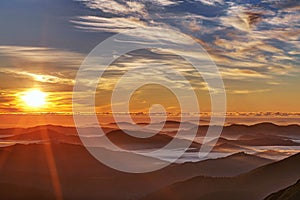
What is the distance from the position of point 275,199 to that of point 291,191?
6.17 m

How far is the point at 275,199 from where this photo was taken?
100562 millimetres

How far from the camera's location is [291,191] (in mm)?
95438
